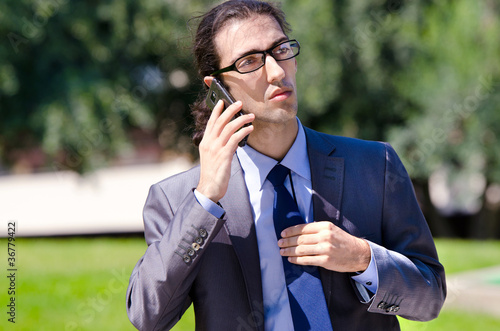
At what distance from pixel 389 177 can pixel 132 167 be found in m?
23.9

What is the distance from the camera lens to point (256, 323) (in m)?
1.72

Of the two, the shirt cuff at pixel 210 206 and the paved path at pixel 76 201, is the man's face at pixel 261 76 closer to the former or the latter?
the shirt cuff at pixel 210 206

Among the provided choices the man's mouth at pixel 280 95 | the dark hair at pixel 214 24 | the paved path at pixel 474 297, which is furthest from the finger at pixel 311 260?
the paved path at pixel 474 297

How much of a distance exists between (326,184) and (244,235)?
0.32 meters

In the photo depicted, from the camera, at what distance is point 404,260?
5.83ft

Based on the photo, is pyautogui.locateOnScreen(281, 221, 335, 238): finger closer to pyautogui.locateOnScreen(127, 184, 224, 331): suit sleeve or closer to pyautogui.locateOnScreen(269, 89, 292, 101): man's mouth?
pyautogui.locateOnScreen(127, 184, 224, 331): suit sleeve

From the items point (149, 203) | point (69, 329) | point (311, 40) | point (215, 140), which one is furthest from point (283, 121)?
point (311, 40)

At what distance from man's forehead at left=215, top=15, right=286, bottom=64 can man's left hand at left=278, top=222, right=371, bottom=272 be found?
2.03 feet

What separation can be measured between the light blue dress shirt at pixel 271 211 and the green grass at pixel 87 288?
130 cm

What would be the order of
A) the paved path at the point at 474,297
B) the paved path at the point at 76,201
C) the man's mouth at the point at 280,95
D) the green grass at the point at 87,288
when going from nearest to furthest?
1. the man's mouth at the point at 280,95
2. the green grass at the point at 87,288
3. the paved path at the point at 474,297
4. the paved path at the point at 76,201

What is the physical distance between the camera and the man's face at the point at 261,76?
1.89 m

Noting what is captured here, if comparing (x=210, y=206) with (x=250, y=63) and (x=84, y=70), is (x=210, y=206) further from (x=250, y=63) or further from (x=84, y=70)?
(x=84, y=70)

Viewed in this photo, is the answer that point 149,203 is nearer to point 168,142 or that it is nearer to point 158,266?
point 158,266

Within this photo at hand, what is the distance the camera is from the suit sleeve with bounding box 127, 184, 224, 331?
169 cm
